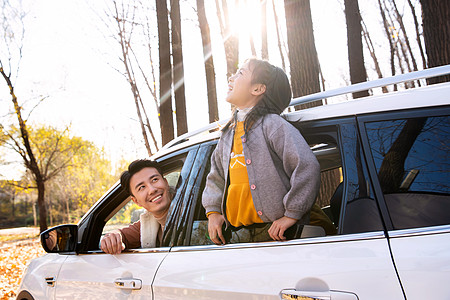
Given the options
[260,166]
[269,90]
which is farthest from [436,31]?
[260,166]

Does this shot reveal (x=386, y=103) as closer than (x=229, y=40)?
Yes

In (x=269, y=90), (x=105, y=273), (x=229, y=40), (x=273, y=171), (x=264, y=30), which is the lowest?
(x=105, y=273)

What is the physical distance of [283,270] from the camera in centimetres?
139

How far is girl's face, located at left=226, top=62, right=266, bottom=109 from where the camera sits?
2186mm

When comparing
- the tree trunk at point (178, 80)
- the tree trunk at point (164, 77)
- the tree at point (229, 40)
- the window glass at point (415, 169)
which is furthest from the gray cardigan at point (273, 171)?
the tree at point (229, 40)

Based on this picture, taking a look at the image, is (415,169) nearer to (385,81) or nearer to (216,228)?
(385,81)

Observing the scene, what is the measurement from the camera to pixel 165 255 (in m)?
1.97

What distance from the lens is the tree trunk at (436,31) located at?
4844 millimetres

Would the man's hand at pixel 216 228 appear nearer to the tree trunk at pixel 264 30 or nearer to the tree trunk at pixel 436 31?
the tree trunk at pixel 436 31

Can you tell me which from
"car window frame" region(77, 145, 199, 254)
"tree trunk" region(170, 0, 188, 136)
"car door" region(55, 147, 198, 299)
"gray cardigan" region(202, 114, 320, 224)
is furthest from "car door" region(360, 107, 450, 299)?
"tree trunk" region(170, 0, 188, 136)

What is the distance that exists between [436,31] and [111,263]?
4.71 m

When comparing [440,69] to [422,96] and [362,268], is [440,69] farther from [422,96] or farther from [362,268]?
[362,268]

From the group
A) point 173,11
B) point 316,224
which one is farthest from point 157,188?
point 173,11

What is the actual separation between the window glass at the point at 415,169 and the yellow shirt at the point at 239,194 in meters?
0.64
